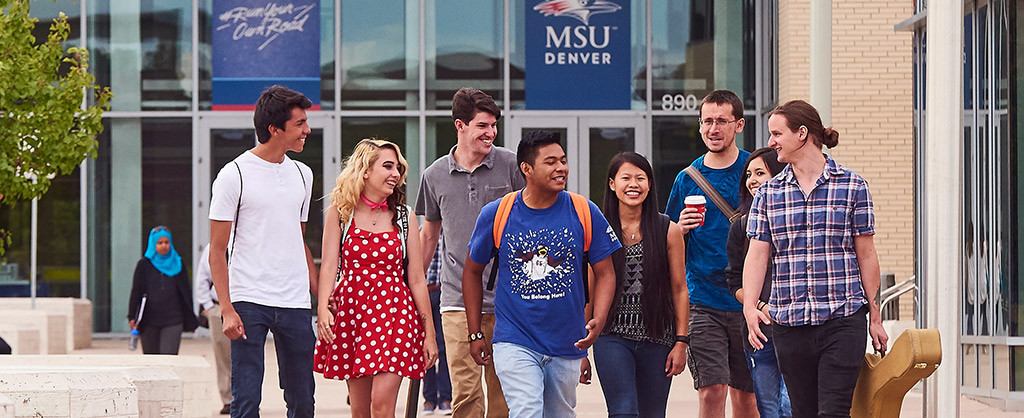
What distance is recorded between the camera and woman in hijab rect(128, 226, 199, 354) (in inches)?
524

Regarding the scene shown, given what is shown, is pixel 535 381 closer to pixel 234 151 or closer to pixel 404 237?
pixel 404 237

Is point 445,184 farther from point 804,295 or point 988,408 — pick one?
point 988,408

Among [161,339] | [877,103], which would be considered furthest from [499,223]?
[877,103]

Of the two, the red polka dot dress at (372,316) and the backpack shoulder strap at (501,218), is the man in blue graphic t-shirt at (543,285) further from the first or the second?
the red polka dot dress at (372,316)

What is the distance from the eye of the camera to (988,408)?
11.7 m

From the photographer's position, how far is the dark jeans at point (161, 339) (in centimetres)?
1338

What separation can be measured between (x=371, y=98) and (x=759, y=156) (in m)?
15.0

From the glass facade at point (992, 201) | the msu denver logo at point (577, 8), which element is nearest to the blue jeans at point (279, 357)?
the glass facade at point (992, 201)

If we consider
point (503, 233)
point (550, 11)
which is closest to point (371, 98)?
point (550, 11)

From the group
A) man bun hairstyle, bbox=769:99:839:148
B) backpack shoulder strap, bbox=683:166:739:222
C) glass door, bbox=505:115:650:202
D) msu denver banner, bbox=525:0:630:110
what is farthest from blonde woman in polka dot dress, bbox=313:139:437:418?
msu denver banner, bbox=525:0:630:110

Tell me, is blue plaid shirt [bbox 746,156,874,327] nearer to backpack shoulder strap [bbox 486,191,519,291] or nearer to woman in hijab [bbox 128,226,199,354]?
backpack shoulder strap [bbox 486,191,519,291]

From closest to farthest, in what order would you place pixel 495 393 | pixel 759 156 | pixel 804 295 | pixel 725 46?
pixel 804 295, pixel 759 156, pixel 495 393, pixel 725 46

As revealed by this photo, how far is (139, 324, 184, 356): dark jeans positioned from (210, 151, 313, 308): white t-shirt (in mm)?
6680

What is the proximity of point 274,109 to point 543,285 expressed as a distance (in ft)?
5.27
